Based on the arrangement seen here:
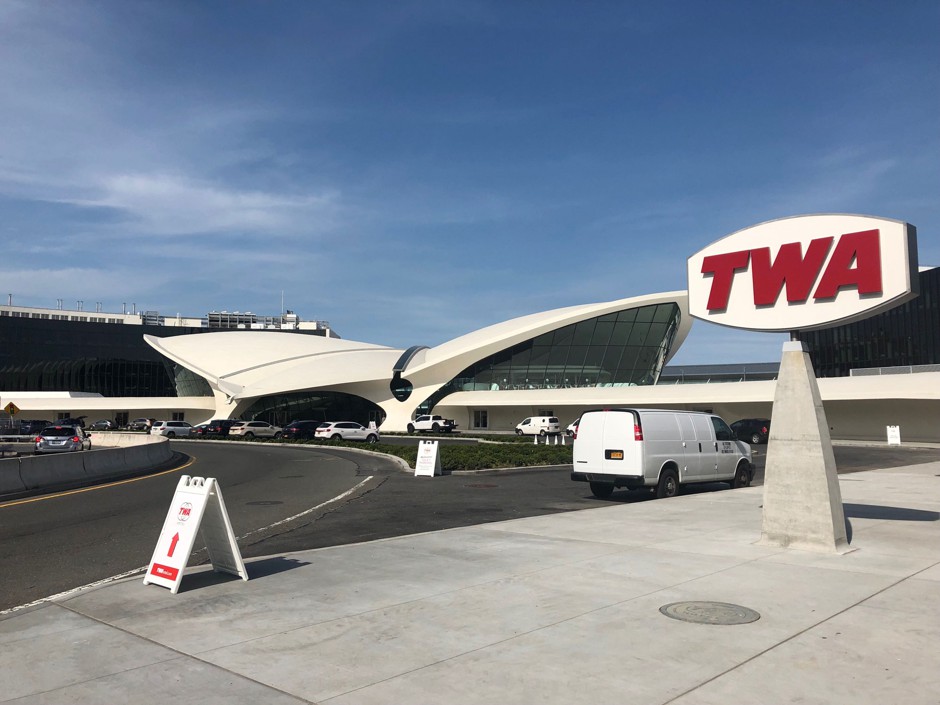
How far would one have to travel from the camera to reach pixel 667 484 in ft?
54.1

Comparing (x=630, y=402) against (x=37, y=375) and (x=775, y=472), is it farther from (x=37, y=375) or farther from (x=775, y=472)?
(x=37, y=375)

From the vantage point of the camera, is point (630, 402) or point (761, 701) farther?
point (630, 402)

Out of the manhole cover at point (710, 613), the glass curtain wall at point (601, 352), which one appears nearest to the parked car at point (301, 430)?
the glass curtain wall at point (601, 352)

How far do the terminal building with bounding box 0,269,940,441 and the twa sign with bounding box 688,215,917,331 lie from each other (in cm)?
3608

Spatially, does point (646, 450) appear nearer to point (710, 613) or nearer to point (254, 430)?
point (710, 613)

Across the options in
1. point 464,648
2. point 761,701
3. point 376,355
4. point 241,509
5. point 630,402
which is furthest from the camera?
point 376,355

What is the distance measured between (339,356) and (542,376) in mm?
26160

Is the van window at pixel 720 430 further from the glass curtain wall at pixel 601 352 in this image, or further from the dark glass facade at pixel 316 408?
the dark glass facade at pixel 316 408

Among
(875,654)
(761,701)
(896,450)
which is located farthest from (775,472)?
(896,450)

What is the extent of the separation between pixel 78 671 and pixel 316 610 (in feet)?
Result: 6.93

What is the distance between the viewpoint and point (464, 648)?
5.73m

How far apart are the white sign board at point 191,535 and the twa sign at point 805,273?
7388mm

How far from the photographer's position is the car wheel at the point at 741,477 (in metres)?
18.8

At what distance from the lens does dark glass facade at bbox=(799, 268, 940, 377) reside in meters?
68.8
